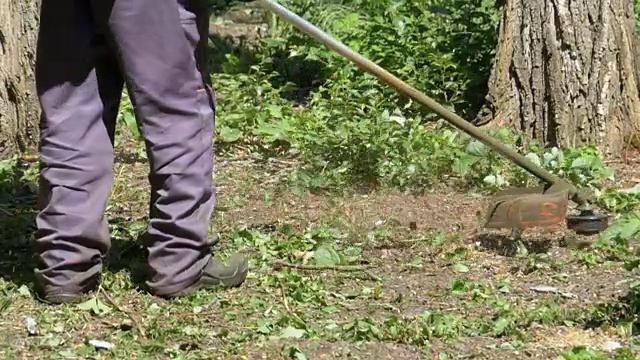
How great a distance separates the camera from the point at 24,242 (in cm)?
521

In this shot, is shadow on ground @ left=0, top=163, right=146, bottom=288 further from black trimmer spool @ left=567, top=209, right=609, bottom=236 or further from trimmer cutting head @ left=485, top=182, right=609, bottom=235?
black trimmer spool @ left=567, top=209, right=609, bottom=236

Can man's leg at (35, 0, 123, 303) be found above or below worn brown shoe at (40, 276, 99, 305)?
above

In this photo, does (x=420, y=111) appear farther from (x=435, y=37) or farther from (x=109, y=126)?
(x=109, y=126)

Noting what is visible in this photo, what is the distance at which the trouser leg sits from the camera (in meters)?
4.14

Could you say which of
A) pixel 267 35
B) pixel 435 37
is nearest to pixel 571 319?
pixel 435 37

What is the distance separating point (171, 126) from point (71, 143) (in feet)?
1.20

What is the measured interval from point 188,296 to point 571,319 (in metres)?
1.39

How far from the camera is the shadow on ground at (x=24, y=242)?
477 centimetres

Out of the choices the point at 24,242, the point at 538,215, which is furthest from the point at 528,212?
the point at 24,242

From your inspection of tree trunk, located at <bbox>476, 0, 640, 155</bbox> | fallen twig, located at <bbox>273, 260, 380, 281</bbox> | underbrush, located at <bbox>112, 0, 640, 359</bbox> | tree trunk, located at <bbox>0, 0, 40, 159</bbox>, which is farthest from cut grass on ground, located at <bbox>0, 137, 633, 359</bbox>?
tree trunk, located at <bbox>476, 0, 640, 155</bbox>

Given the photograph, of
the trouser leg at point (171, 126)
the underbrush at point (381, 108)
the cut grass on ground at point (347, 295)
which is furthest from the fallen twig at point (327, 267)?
the underbrush at point (381, 108)

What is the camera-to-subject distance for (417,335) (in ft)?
13.2

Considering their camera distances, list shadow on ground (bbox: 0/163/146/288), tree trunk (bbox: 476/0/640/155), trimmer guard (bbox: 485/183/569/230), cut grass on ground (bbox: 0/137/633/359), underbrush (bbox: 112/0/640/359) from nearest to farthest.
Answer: cut grass on ground (bbox: 0/137/633/359)
shadow on ground (bbox: 0/163/146/288)
trimmer guard (bbox: 485/183/569/230)
underbrush (bbox: 112/0/640/359)
tree trunk (bbox: 476/0/640/155)

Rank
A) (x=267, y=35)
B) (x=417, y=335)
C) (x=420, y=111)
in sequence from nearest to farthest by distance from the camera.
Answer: (x=417, y=335) < (x=420, y=111) < (x=267, y=35)
